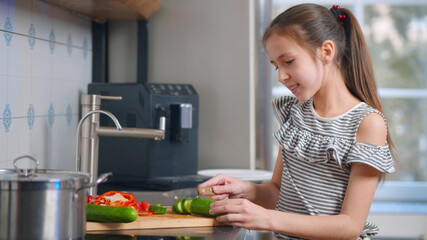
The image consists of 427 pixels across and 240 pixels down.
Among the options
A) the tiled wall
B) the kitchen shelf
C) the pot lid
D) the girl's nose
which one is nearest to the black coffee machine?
the tiled wall

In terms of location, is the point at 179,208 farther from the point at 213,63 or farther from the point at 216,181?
the point at 213,63

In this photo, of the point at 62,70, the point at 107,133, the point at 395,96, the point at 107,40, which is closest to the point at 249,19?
the point at 107,40

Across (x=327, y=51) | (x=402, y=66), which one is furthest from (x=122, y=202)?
(x=402, y=66)

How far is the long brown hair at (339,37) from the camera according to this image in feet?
4.22

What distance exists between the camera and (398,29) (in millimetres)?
3439

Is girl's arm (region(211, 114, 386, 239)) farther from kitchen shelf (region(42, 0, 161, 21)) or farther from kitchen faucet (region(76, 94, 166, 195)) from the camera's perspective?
kitchen shelf (region(42, 0, 161, 21))

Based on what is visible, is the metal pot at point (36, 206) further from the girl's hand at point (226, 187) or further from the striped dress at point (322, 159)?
the striped dress at point (322, 159)

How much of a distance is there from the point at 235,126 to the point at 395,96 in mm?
1451

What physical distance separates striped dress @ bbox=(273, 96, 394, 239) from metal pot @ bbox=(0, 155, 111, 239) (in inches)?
25.3

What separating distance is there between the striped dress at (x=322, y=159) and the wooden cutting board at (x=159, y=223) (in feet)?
0.88

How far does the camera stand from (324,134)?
131cm

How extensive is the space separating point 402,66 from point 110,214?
278cm

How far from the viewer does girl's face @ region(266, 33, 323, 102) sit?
126 cm

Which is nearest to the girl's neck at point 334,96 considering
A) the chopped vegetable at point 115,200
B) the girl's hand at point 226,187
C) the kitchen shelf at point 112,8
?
the girl's hand at point 226,187
